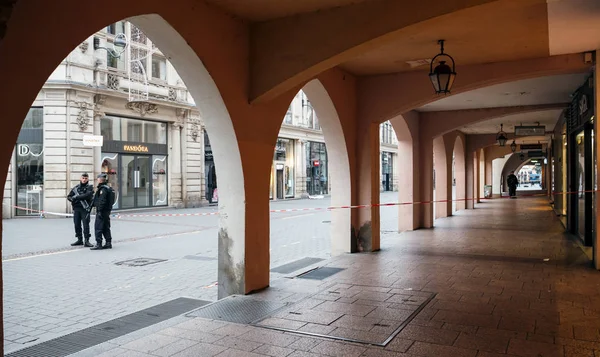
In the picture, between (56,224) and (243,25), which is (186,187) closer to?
(56,224)

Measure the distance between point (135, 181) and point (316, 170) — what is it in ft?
51.4

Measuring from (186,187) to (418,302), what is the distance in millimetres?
19296

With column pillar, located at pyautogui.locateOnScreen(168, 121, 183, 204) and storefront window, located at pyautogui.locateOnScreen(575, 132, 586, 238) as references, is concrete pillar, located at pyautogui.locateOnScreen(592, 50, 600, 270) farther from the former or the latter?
column pillar, located at pyautogui.locateOnScreen(168, 121, 183, 204)

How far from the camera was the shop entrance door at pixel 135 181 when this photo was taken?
21.6 m

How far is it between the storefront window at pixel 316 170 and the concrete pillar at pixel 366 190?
964 inches

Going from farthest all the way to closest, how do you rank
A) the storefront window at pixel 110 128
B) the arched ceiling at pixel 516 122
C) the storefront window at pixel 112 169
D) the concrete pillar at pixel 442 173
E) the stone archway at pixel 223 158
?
the storefront window at pixel 112 169 → the storefront window at pixel 110 128 → the concrete pillar at pixel 442 173 → the arched ceiling at pixel 516 122 → the stone archway at pixel 223 158

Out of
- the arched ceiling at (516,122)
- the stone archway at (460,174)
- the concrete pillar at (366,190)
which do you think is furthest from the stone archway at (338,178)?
the stone archway at (460,174)

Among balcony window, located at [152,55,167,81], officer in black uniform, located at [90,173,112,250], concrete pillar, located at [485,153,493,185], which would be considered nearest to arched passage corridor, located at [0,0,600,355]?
officer in black uniform, located at [90,173,112,250]

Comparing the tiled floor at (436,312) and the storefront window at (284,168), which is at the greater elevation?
the storefront window at (284,168)

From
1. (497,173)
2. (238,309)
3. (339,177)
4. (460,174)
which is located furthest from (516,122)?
(497,173)

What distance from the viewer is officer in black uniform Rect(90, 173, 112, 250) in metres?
10.8

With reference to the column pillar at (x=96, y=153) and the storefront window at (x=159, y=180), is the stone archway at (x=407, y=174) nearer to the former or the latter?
the column pillar at (x=96, y=153)

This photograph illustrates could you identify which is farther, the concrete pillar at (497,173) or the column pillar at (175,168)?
the concrete pillar at (497,173)

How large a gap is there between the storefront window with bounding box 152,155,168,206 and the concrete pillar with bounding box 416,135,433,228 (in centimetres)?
1319
